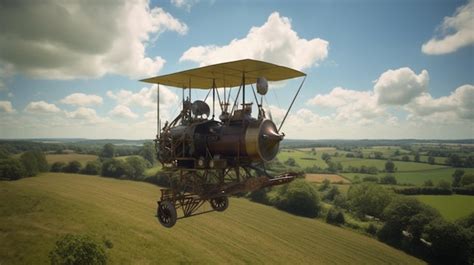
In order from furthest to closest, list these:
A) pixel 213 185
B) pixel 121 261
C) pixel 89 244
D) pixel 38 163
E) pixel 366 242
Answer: pixel 38 163 → pixel 366 242 → pixel 121 261 → pixel 89 244 → pixel 213 185

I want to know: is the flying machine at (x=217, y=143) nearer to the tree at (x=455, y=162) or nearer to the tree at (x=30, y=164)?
the tree at (x=30, y=164)

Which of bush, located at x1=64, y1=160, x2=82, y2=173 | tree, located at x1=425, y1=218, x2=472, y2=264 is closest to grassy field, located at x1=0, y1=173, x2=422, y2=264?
tree, located at x1=425, y1=218, x2=472, y2=264

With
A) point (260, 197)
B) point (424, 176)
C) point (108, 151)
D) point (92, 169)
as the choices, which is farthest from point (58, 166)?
point (424, 176)

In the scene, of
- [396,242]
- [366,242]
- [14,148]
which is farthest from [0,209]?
[14,148]

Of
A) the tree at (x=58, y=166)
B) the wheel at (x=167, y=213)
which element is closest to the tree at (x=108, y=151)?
the tree at (x=58, y=166)

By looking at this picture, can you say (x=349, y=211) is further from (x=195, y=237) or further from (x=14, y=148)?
(x=14, y=148)

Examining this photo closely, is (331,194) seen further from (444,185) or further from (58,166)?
(58,166)
